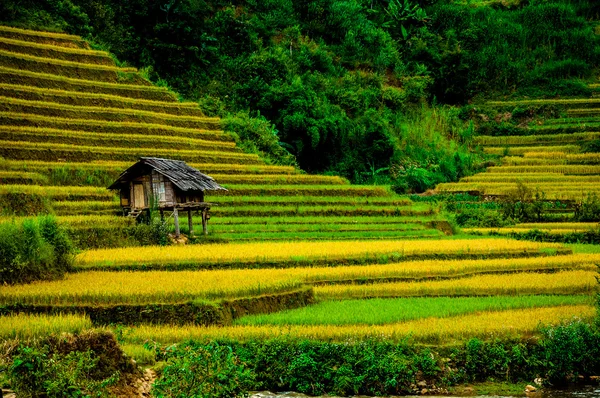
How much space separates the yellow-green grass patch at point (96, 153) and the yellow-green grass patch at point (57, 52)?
532 cm

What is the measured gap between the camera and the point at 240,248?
1786 centimetres

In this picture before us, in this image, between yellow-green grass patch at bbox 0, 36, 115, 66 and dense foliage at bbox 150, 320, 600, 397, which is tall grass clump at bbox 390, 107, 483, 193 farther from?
dense foliage at bbox 150, 320, 600, 397

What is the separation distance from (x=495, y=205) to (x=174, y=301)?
60.4ft

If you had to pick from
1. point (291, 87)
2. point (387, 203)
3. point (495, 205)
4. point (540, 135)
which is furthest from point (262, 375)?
point (540, 135)

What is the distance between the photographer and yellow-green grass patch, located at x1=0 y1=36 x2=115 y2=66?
26312 mm

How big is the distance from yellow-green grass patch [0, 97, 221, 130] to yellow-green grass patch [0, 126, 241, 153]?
1.01 metres

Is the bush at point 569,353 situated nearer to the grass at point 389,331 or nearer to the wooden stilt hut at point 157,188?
the grass at point 389,331

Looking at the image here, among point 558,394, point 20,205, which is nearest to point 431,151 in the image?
point 20,205

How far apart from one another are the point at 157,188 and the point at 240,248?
3.42 m

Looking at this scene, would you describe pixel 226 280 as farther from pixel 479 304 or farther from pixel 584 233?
pixel 584 233

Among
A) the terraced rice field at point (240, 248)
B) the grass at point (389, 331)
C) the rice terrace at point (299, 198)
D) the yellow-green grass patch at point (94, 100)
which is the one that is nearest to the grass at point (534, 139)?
the rice terrace at point (299, 198)

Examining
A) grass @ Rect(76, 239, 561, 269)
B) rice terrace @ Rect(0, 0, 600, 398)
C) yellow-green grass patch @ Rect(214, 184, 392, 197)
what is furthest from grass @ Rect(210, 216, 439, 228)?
grass @ Rect(76, 239, 561, 269)

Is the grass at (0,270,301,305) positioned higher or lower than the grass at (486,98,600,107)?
lower

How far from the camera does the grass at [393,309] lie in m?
12.0
